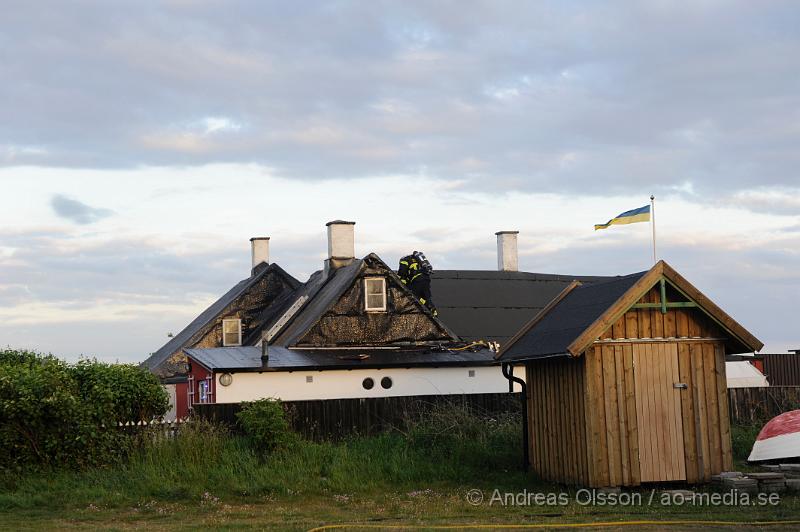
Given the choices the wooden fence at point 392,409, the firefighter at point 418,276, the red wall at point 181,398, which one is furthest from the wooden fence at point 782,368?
the red wall at point 181,398

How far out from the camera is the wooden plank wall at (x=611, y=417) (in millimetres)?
20516

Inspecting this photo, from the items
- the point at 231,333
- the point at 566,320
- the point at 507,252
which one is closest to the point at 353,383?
the point at 566,320

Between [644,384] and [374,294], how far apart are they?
1754 cm

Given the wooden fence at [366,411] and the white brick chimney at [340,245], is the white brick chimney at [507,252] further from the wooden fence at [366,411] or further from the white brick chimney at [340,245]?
the wooden fence at [366,411]

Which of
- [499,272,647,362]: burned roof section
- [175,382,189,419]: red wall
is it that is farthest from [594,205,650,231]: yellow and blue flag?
[175,382,189,419]: red wall

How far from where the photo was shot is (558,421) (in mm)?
21906

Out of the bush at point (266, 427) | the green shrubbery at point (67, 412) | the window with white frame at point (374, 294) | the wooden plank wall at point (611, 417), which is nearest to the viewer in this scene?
the wooden plank wall at point (611, 417)

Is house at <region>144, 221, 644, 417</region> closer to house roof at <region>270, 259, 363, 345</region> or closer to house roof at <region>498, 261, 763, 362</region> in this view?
house roof at <region>270, 259, 363, 345</region>

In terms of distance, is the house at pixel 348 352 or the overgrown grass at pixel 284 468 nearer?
the overgrown grass at pixel 284 468

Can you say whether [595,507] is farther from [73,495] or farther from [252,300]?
[252,300]

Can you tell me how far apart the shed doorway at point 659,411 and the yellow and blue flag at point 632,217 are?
10.0ft

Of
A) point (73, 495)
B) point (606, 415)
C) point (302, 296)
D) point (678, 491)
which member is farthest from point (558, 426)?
point (302, 296)

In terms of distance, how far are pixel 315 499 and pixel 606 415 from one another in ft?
19.1

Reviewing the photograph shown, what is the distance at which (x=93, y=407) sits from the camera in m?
23.4
